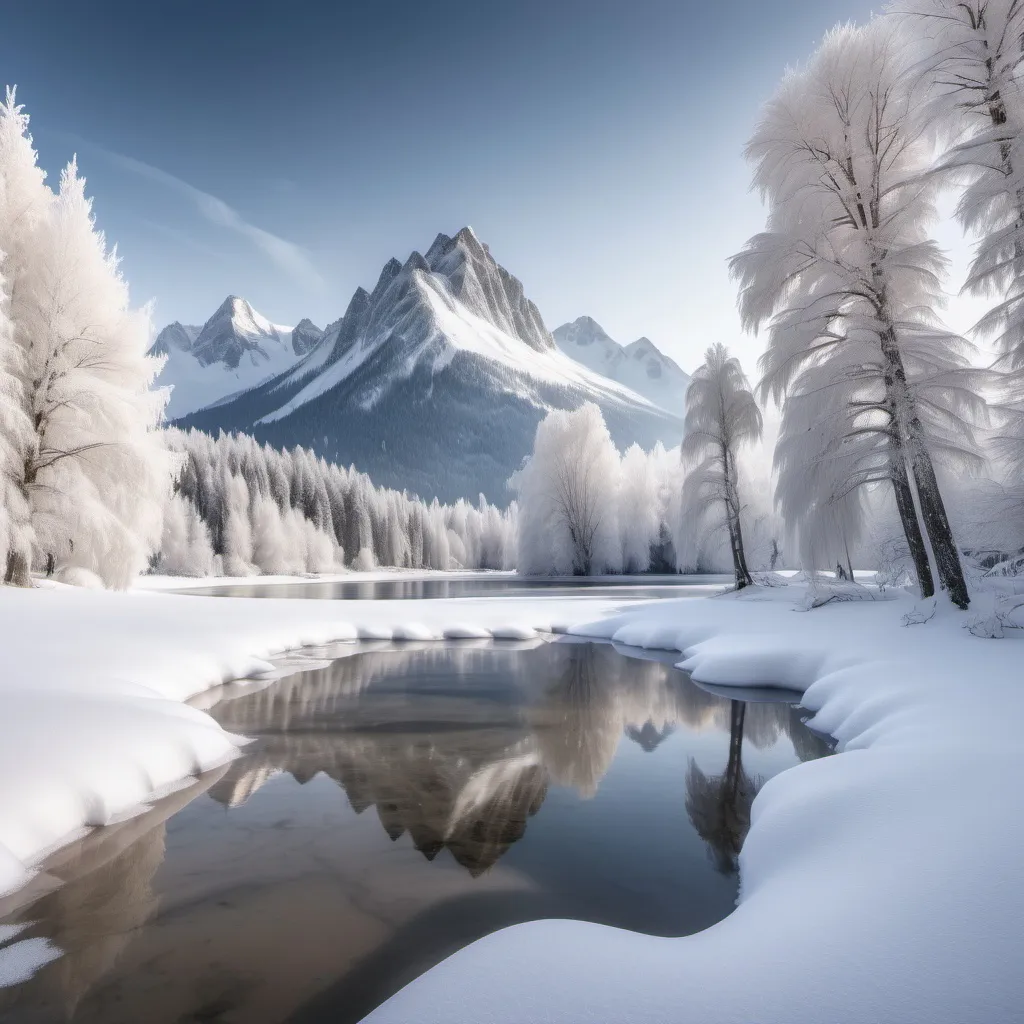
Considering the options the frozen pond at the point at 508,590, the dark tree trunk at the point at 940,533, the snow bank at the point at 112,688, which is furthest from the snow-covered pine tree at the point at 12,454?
the dark tree trunk at the point at 940,533

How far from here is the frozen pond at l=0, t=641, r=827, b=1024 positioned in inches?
111

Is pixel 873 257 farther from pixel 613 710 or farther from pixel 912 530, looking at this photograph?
pixel 613 710

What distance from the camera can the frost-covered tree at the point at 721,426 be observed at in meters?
19.6

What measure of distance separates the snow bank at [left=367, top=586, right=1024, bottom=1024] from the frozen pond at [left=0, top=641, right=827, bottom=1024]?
66 cm

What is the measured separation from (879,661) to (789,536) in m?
7.08

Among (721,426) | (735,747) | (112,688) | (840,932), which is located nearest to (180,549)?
(721,426)

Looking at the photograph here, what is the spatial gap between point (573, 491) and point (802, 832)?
38.6m

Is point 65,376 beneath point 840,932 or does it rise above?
above

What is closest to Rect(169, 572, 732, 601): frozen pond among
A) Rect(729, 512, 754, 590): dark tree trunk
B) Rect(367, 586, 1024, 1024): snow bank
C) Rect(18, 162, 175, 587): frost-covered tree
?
Rect(729, 512, 754, 590): dark tree trunk

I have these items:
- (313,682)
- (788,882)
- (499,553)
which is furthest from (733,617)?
(499,553)

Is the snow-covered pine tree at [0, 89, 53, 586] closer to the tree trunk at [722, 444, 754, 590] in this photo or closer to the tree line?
the tree line

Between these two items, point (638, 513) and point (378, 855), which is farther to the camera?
point (638, 513)

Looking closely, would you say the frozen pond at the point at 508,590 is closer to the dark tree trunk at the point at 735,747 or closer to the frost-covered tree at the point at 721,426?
the frost-covered tree at the point at 721,426

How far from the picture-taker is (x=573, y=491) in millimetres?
41844
